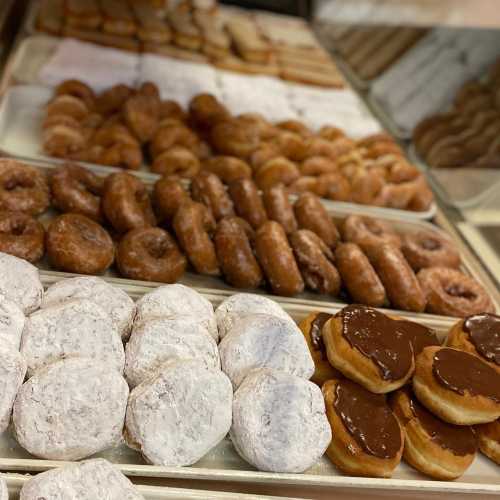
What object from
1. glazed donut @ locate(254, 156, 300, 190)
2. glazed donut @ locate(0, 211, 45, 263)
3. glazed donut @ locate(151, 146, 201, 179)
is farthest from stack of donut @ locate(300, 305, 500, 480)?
glazed donut @ locate(151, 146, 201, 179)

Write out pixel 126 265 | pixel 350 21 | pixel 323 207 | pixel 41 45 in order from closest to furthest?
pixel 126 265
pixel 323 207
pixel 41 45
pixel 350 21

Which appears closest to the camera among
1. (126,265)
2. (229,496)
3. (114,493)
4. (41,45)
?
(114,493)

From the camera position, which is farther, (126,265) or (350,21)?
(350,21)

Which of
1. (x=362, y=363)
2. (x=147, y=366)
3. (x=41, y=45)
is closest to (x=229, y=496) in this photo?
(x=147, y=366)

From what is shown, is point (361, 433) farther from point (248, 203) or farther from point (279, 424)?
point (248, 203)

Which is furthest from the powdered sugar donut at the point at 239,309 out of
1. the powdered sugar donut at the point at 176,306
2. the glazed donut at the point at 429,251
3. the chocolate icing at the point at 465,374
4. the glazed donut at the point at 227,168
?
the glazed donut at the point at 227,168

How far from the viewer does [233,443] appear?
5.73 feet

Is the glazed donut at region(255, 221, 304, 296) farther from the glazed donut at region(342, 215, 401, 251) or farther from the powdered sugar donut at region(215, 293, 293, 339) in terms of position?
the glazed donut at region(342, 215, 401, 251)

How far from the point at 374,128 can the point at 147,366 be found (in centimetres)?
271

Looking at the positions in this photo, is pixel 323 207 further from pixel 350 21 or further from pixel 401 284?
pixel 350 21

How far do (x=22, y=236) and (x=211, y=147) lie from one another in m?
1.33

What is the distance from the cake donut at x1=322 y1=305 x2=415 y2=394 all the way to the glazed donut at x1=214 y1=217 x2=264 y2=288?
488 millimetres

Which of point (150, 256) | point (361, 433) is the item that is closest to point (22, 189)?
point (150, 256)

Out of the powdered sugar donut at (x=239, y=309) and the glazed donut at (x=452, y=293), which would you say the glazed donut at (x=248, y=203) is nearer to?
the powdered sugar donut at (x=239, y=309)
